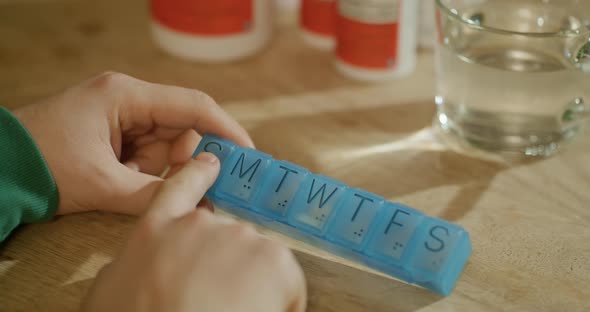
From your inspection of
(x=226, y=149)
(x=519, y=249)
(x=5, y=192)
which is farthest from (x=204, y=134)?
(x=519, y=249)

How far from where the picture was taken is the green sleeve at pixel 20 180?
1.49ft

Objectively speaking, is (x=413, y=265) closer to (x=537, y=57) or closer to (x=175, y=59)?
(x=537, y=57)

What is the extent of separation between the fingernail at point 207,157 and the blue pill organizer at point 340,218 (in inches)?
0.4

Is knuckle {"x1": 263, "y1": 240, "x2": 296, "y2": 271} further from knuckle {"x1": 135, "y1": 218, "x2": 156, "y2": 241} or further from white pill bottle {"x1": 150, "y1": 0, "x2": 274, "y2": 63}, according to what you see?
white pill bottle {"x1": 150, "y1": 0, "x2": 274, "y2": 63}

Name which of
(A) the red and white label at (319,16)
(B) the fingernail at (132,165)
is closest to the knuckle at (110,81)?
(B) the fingernail at (132,165)

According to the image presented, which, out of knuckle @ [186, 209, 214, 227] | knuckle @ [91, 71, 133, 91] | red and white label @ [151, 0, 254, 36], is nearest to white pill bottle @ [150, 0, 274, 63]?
red and white label @ [151, 0, 254, 36]

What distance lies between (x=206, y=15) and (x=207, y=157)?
0.87 ft

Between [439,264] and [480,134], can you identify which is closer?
[439,264]

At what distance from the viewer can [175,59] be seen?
2.39 ft

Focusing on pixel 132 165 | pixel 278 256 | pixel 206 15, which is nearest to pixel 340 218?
pixel 278 256

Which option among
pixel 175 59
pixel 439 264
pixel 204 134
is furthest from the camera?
pixel 175 59

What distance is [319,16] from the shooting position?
0.73m

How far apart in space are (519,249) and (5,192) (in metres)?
0.36

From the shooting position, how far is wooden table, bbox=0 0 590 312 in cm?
44
